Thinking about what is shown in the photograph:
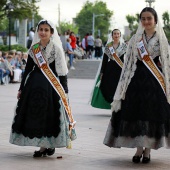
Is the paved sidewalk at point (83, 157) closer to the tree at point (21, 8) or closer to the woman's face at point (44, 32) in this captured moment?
the woman's face at point (44, 32)

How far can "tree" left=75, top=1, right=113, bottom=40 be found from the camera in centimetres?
13626

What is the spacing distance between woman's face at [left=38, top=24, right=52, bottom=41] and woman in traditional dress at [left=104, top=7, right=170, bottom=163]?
→ 101 centimetres

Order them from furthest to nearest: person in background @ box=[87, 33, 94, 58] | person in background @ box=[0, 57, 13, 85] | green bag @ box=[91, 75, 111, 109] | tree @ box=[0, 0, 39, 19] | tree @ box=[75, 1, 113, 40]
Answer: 1. tree @ box=[75, 1, 113, 40]
2. tree @ box=[0, 0, 39, 19]
3. person in background @ box=[87, 33, 94, 58]
4. person in background @ box=[0, 57, 13, 85]
5. green bag @ box=[91, 75, 111, 109]

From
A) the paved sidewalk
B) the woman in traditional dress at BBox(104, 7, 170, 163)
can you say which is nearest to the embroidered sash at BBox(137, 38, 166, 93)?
the woman in traditional dress at BBox(104, 7, 170, 163)

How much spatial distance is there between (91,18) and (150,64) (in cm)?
13073

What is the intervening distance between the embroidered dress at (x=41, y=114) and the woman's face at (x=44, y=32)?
10cm

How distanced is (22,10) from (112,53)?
35762 millimetres

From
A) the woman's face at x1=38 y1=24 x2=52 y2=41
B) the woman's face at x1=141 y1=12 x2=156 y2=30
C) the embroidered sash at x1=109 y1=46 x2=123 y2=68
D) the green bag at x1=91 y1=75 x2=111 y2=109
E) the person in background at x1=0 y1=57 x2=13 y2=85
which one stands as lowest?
the person in background at x1=0 y1=57 x2=13 y2=85

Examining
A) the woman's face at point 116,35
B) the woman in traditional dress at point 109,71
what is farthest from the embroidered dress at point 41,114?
the woman in traditional dress at point 109,71

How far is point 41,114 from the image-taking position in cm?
806

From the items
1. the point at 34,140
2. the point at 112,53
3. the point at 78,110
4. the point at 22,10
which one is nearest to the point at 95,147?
the point at 34,140

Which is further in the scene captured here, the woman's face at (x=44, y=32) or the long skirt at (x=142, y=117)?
the woman's face at (x=44, y=32)

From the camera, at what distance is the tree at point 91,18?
136 metres

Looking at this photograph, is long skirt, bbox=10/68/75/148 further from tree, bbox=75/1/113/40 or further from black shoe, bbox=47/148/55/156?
tree, bbox=75/1/113/40
